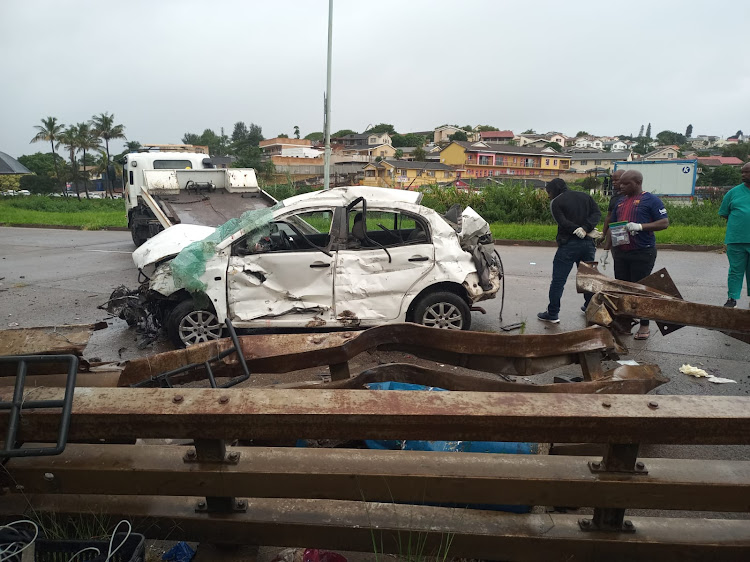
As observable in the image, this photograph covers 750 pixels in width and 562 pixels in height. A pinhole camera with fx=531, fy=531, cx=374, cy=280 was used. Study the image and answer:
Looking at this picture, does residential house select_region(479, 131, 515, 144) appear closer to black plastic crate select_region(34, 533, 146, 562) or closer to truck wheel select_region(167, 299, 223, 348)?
truck wheel select_region(167, 299, 223, 348)

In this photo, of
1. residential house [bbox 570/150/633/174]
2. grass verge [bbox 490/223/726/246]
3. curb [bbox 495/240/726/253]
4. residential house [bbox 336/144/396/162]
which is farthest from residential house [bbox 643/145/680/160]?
curb [bbox 495/240/726/253]

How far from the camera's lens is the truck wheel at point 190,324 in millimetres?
5879

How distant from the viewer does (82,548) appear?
1.95m

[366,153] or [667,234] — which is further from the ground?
[366,153]

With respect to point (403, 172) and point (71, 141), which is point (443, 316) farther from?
point (71, 141)

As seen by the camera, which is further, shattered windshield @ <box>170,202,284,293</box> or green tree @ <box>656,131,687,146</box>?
green tree @ <box>656,131,687,146</box>

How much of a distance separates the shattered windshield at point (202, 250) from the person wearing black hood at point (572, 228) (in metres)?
3.65

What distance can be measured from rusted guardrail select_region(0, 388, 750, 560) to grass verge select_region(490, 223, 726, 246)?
1397cm

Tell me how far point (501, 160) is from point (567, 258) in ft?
255

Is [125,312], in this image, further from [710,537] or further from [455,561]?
[710,537]

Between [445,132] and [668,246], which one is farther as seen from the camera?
[445,132]

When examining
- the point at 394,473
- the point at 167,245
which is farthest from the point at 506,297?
the point at 394,473

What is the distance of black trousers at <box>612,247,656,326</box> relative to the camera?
634 cm

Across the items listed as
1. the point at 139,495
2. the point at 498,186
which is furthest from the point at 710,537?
the point at 498,186
